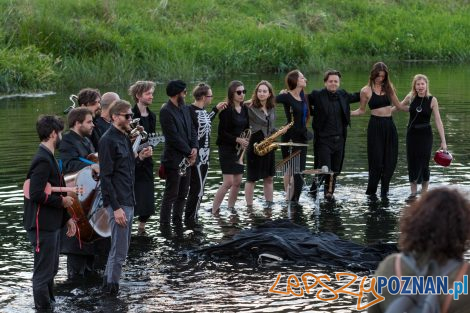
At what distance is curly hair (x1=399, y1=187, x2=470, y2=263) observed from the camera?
4.71 meters

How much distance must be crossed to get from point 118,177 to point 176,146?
3113mm

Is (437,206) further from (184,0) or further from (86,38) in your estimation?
A: (184,0)

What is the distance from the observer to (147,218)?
12.4 meters

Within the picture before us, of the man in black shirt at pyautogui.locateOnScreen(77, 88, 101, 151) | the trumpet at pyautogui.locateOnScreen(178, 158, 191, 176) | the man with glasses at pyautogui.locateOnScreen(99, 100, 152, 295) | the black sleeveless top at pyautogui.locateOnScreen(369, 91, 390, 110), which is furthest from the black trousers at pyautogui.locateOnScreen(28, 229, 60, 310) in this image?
the black sleeveless top at pyautogui.locateOnScreen(369, 91, 390, 110)

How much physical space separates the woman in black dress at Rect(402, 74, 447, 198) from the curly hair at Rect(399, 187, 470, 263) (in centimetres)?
979

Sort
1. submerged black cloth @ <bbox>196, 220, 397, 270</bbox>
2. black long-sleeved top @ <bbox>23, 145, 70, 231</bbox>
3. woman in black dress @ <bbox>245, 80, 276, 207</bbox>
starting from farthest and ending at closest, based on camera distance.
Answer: woman in black dress @ <bbox>245, 80, 276, 207</bbox>, submerged black cloth @ <bbox>196, 220, 397, 270</bbox>, black long-sleeved top @ <bbox>23, 145, 70, 231</bbox>

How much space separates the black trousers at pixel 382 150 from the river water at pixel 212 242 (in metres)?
0.33

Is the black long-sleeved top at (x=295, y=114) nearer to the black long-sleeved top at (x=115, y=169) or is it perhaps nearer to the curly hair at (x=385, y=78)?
the curly hair at (x=385, y=78)

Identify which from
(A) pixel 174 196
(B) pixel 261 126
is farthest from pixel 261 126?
(A) pixel 174 196

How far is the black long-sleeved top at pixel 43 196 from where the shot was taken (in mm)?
8797

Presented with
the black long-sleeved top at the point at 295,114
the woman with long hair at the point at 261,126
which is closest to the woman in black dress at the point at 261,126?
the woman with long hair at the point at 261,126

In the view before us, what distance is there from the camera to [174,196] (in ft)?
42.2

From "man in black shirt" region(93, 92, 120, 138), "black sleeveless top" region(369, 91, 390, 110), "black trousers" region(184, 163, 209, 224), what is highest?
"man in black shirt" region(93, 92, 120, 138)

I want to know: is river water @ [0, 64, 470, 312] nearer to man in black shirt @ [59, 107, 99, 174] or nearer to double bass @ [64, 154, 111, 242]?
double bass @ [64, 154, 111, 242]
